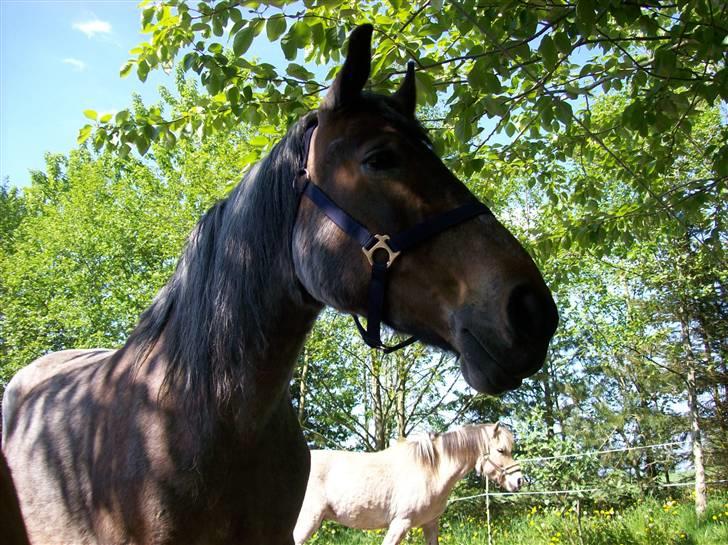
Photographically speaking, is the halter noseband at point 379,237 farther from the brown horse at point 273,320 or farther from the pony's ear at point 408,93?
the pony's ear at point 408,93

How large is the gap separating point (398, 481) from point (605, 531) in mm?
2950

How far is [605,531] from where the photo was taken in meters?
7.66

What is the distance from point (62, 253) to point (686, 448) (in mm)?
23090

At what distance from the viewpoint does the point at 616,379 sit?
19781mm

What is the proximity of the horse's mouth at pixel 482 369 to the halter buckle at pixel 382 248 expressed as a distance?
0.29m

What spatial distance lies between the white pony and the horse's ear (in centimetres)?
717

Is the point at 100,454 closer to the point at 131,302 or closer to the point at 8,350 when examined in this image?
the point at 131,302

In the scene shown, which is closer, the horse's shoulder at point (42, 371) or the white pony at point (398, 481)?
the horse's shoulder at point (42, 371)

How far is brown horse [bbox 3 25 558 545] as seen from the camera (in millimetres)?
1448

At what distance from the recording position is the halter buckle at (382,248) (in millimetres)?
1564

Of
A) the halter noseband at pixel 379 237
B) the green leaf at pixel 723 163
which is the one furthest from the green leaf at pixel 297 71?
the green leaf at pixel 723 163

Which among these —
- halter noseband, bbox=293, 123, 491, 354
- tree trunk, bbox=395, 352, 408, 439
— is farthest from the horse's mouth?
tree trunk, bbox=395, 352, 408, 439

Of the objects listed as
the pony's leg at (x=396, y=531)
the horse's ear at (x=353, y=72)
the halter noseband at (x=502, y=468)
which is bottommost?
the pony's leg at (x=396, y=531)

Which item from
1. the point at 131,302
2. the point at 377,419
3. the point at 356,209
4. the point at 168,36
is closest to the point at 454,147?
the point at 168,36
